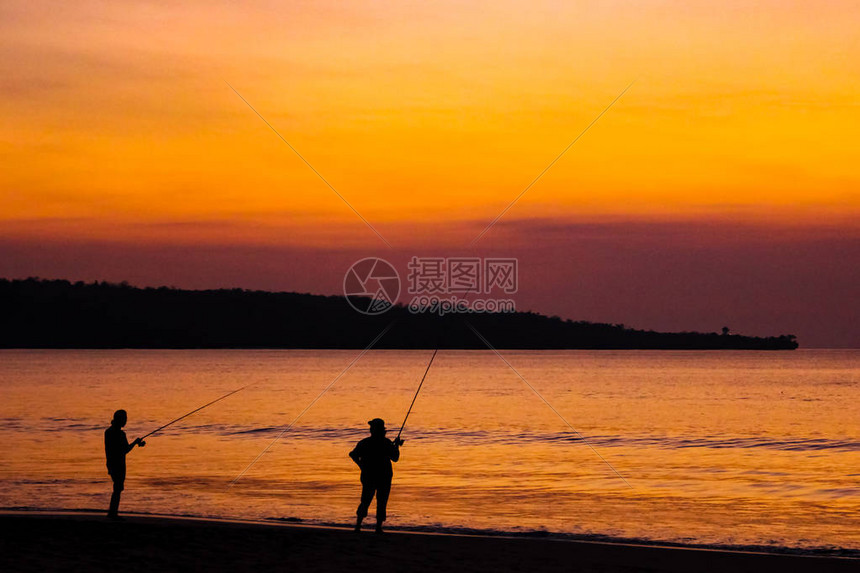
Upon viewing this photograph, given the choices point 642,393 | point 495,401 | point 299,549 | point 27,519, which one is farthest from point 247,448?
point 642,393

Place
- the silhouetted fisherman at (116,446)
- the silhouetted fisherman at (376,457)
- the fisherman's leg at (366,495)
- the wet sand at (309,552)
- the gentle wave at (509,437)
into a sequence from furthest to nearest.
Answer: the gentle wave at (509,437) → the silhouetted fisherman at (116,446) → the fisherman's leg at (366,495) → the silhouetted fisherman at (376,457) → the wet sand at (309,552)

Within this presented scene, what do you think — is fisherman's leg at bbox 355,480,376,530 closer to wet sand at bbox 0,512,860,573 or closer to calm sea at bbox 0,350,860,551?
wet sand at bbox 0,512,860,573

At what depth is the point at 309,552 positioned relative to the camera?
501 inches

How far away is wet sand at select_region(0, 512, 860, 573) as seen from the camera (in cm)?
1184

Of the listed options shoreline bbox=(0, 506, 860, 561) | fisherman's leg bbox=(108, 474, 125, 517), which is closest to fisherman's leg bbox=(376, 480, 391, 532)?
shoreline bbox=(0, 506, 860, 561)

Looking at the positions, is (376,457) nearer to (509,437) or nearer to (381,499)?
(381,499)

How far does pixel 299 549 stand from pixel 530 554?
323cm

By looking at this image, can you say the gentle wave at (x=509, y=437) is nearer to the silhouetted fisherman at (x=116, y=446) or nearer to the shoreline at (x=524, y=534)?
the shoreline at (x=524, y=534)

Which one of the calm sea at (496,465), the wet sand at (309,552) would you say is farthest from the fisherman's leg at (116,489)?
the calm sea at (496,465)

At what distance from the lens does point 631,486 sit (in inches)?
937

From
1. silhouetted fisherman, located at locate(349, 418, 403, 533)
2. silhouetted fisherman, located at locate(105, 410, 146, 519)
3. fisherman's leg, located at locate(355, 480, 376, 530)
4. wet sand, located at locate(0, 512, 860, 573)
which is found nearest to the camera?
wet sand, located at locate(0, 512, 860, 573)

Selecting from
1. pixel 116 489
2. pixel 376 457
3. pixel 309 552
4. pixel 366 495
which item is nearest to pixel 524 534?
pixel 366 495

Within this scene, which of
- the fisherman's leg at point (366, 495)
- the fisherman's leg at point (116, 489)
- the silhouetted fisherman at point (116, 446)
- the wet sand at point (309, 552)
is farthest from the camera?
the fisherman's leg at point (116, 489)

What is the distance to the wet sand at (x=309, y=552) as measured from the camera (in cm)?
1184
